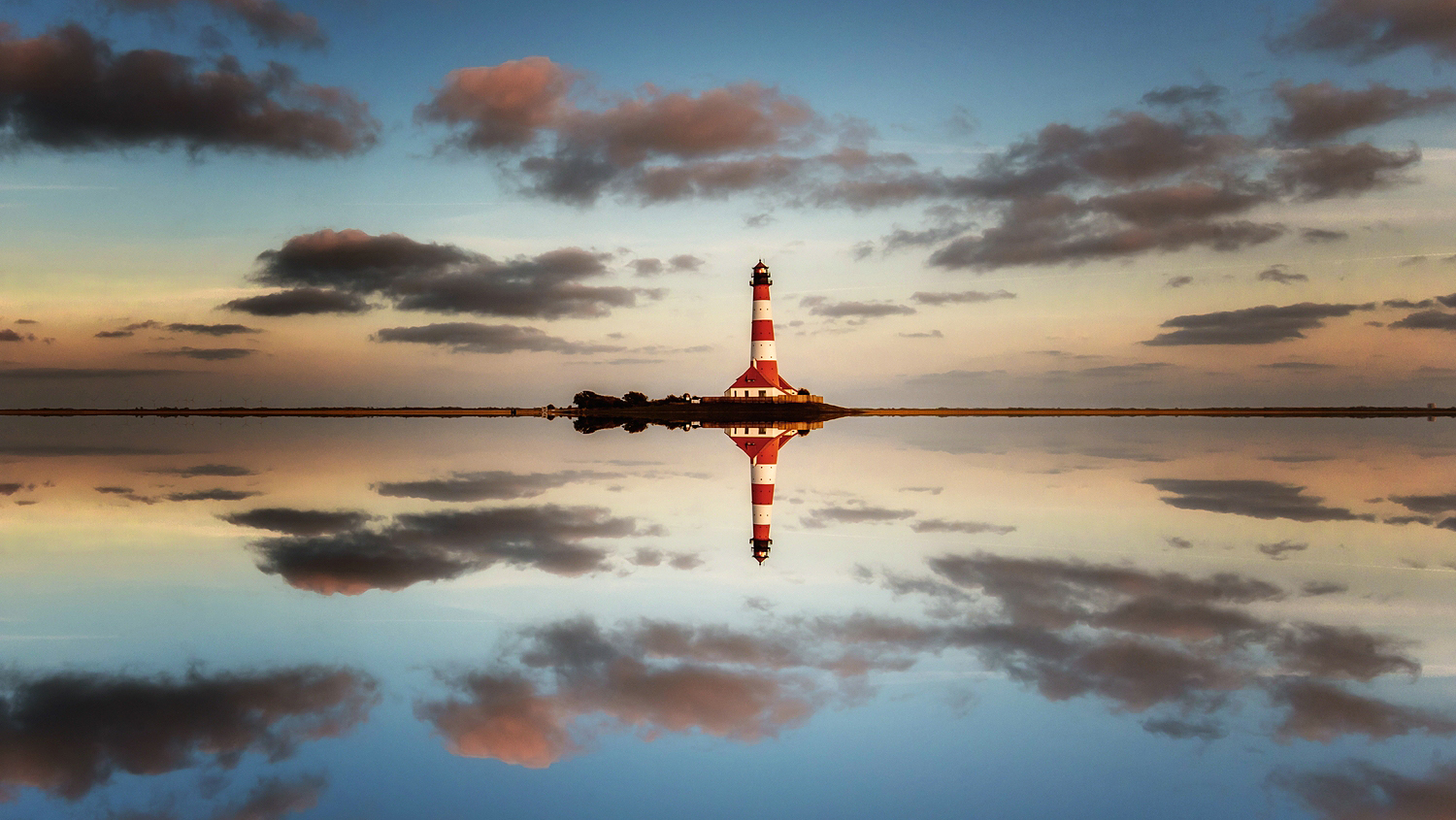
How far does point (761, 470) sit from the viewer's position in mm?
27047

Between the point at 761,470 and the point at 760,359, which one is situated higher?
the point at 760,359

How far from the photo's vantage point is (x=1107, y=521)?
1584 centimetres

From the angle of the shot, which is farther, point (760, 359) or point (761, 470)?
point (760, 359)

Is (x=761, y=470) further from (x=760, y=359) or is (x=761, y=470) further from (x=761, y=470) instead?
(x=760, y=359)

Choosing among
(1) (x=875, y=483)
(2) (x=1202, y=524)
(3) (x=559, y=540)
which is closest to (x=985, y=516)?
(2) (x=1202, y=524)

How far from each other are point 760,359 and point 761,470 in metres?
36.1

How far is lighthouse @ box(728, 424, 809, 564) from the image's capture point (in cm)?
1431

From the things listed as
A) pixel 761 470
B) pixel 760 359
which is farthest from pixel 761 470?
pixel 760 359

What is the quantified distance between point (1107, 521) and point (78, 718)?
599 inches

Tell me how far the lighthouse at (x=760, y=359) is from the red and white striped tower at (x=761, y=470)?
5.04m

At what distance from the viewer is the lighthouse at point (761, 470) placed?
14312 mm

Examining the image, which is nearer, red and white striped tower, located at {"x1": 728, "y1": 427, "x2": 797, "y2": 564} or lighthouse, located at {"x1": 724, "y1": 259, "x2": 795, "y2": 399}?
red and white striped tower, located at {"x1": 728, "y1": 427, "x2": 797, "y2": 564}

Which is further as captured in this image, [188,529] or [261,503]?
[261,503]

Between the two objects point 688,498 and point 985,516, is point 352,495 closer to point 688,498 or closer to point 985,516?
point 688,498
